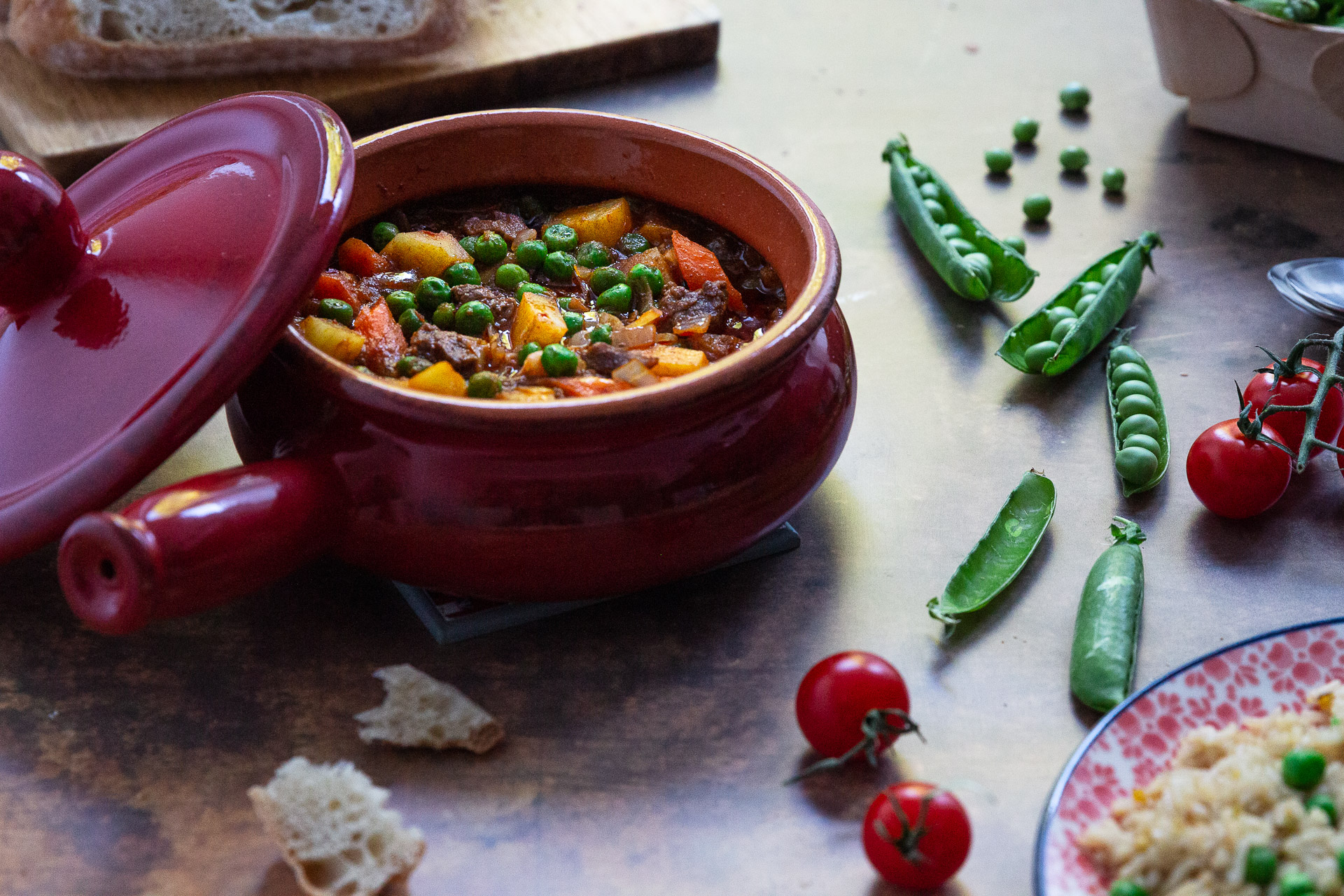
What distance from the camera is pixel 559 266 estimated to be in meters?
2.29

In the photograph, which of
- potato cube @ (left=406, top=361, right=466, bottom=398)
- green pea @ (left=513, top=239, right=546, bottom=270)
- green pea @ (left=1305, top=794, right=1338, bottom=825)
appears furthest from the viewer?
green pea @ (left=513, top=239, right=546, bottom=270)

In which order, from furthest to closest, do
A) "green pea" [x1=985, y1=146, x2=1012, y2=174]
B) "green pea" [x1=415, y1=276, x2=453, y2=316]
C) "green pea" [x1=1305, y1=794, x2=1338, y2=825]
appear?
"green pea" [x1=985, y1=146, x2=1012, y2=174] → "green pea" [x1=415, y1=276, x2=453, y2=316] → "green pea" [x1=1305, y1=794, x2=1338, y2=825]

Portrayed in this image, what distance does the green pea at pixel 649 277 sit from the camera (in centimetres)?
223

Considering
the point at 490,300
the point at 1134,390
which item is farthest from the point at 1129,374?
the point at 490,300

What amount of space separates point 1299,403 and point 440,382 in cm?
164

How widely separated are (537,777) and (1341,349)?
1.64 meters

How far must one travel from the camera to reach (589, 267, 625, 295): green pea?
227 centimetres

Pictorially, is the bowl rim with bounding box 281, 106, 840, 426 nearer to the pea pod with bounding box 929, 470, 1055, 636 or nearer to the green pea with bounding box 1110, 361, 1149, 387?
the pea pod with bounding box 929, 470, 1055, 636

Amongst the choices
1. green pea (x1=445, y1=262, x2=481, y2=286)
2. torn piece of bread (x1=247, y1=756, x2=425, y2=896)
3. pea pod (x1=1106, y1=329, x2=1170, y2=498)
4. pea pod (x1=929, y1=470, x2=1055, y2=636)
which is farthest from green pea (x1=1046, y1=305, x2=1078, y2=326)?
torn piece of bread (x1=247, y1=756, x2=425, y2=896)

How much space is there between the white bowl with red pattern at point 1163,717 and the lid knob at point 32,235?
1.62 meters

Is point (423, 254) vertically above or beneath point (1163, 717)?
above

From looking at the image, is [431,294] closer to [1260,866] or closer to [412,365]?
[412,365]

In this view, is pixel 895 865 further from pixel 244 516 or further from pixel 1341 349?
pixel 1341 349

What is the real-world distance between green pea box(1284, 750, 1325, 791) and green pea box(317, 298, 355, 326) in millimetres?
1581
